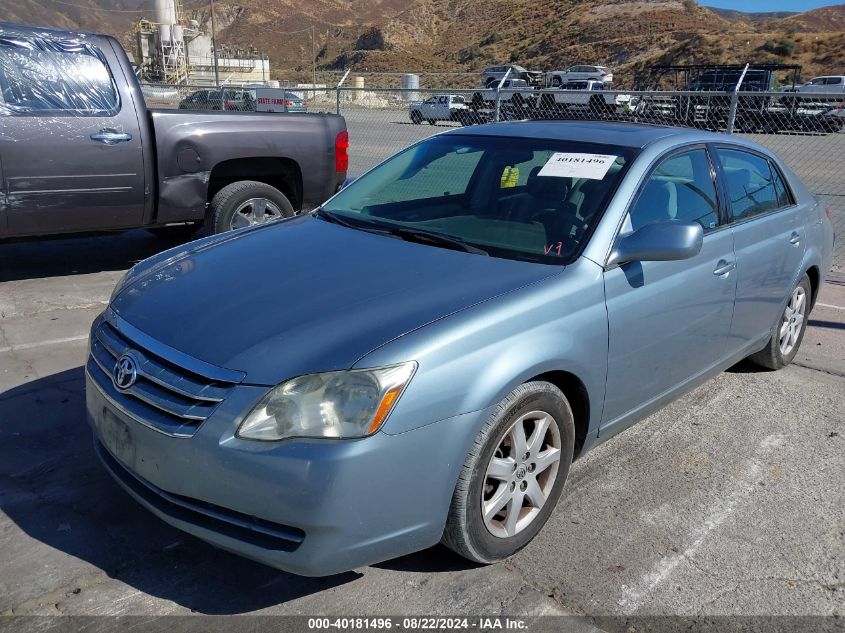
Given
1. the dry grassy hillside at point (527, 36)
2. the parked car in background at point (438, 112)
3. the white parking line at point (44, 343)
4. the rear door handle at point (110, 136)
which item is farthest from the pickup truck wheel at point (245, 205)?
the dry grassy hillside at point (527, 36)

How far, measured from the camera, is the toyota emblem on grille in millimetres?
2811

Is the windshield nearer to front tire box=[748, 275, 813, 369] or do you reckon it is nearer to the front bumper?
the front bumper

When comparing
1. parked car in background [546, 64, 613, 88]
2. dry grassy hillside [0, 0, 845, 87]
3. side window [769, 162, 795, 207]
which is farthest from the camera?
dry grassy hillside [0, 0, 845, 87]

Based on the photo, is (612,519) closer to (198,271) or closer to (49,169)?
(198,271)

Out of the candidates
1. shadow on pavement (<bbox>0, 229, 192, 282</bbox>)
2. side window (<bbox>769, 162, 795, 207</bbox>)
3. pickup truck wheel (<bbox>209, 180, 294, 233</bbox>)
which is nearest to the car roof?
side window (<bbox>769, 162, 795, 207</bbox>)

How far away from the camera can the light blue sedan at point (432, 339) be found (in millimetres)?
2523

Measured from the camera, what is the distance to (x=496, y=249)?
3475 mm

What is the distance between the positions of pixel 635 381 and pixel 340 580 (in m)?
1.58

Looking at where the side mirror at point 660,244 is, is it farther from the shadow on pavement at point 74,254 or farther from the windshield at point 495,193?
the shadow on pavement at point 74,254

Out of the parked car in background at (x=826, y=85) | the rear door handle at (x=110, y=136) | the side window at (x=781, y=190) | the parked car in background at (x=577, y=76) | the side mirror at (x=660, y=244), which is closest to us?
the side mirror at (x=660, y=244)

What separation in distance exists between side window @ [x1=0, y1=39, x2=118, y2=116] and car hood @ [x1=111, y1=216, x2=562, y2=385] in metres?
3.16

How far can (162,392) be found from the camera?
2715mm

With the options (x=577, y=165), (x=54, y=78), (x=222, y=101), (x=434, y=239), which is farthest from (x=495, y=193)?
(x=222, y=101)

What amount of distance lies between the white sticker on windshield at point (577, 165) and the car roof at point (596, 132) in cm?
13
